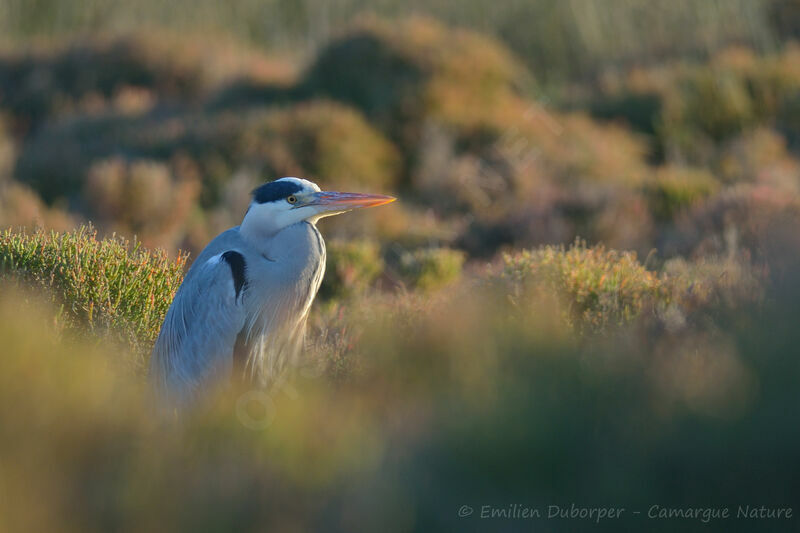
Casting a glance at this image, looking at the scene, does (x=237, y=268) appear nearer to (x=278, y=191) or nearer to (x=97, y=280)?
(x=278, y=191)

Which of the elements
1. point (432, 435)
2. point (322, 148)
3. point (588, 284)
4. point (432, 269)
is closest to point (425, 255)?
point (432, 269)

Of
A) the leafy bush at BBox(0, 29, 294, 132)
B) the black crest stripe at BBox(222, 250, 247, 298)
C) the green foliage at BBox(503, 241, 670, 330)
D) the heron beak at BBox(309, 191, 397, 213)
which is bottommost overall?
the green foliage at BBox(503, 241, 670, 330)

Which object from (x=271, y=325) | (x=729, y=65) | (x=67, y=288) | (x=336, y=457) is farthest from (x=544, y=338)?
(x=729, y=65)

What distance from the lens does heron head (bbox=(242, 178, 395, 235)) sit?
4.11 metres

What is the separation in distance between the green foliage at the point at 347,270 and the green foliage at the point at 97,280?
8.96ft

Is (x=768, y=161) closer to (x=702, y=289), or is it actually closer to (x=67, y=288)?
(x=702, y=289)

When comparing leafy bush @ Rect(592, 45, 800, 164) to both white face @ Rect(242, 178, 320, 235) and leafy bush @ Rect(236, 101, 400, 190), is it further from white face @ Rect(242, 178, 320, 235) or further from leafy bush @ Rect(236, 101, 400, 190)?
white face @ Rect(242, 178, 320, 235)

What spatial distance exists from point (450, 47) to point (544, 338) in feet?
41.5

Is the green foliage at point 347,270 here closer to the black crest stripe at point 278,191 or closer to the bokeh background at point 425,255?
Result: the bokeh background at point 425,255

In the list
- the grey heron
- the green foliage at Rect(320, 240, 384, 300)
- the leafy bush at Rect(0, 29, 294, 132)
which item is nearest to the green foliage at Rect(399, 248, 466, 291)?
the green foliage at Rect(320, 240, 384, 300)

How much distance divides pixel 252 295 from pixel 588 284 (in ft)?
6.41

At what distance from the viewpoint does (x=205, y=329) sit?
4020 millimetres

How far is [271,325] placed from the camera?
4.12m

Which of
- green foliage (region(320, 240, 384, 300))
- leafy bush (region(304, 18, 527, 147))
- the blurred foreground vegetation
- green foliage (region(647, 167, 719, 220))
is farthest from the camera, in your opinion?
leafy bush (region(304, 18, 527, 147))
